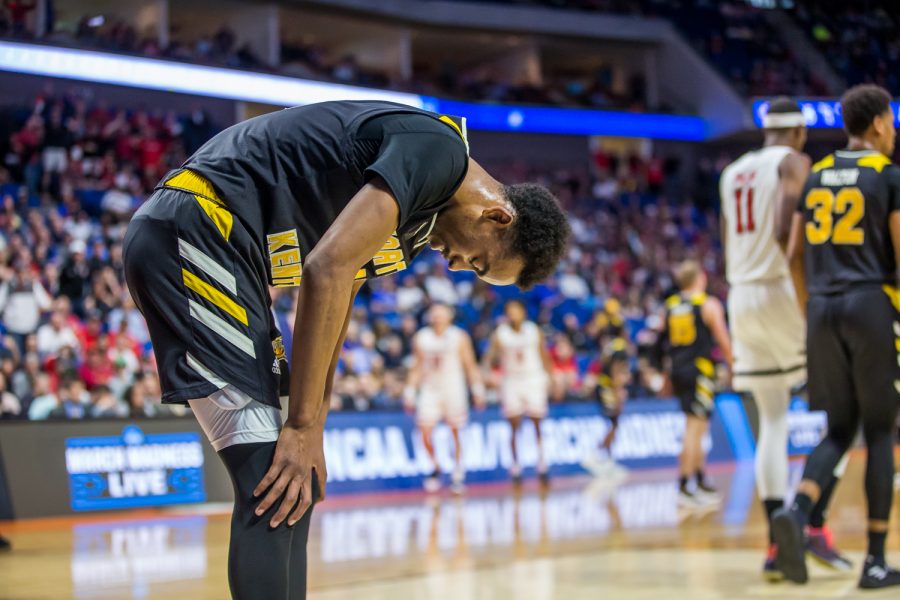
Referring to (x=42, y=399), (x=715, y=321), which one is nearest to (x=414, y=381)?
(x=715, y=321)

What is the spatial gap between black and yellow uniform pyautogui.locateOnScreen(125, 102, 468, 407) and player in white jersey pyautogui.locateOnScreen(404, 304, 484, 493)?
837 centimetres

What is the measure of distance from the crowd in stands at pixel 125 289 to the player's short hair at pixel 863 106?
13.8 feet

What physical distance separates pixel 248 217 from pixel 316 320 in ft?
1.18

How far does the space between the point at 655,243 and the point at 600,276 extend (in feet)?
9.46

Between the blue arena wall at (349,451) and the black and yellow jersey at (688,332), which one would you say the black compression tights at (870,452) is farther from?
the blue arena wall at (349,451)

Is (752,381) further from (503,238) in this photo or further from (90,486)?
(90,486)

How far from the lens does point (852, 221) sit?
4.74m

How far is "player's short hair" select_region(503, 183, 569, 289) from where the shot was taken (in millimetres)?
2494

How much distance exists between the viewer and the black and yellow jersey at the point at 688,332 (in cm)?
980

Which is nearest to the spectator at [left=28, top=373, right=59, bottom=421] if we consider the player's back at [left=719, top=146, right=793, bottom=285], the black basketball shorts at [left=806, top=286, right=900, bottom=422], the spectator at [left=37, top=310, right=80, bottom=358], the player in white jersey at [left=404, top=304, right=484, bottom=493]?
the spectator at [left=37, top=310, right=80, bottom=358]

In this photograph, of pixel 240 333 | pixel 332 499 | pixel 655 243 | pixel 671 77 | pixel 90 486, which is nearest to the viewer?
Answer: pixel 240 333

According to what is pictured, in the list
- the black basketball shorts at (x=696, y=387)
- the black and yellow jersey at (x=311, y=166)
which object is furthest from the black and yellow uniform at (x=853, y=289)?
the black basketball shorts at (x=696, y=387)

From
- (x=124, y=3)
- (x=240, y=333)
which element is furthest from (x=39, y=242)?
(x=240, y=333)

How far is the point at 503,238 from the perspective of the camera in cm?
250
